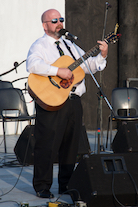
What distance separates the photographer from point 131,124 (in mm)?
3699

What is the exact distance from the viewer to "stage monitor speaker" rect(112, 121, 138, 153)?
137 inches

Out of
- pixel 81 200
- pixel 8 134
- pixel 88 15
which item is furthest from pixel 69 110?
pixel 88 15

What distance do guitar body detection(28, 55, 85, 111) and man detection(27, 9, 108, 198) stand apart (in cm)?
6

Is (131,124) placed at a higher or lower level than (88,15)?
lower

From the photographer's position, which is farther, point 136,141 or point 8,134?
point 8,134

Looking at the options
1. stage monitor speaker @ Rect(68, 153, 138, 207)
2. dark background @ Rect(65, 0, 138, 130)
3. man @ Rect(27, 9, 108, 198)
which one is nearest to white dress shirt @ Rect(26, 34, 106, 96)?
man @ Rect(27, 9, 108, 198)

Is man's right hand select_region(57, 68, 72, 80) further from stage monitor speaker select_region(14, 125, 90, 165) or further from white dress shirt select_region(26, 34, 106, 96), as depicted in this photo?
stage monitor speaker select_region(14, 125, 90, 165)

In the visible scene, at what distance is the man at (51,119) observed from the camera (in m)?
2.56

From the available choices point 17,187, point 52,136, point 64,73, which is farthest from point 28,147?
point 64,73

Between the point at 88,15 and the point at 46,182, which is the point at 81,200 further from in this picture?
the point at 88,15

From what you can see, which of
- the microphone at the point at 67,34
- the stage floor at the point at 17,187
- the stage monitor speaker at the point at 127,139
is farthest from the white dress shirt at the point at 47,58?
the stage monitor speaker at the point at 127,139

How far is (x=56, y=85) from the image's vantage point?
260 centimetres

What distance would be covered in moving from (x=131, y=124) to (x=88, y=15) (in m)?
3.94

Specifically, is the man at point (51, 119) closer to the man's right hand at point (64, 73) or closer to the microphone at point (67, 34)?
the man's right hand at point (64, 73)
